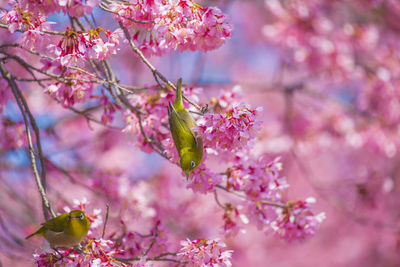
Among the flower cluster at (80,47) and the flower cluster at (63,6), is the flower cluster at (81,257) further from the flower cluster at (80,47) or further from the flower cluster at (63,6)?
the flower cluster at (63,6)

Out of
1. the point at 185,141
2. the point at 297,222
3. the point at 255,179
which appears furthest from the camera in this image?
the point at 297,222

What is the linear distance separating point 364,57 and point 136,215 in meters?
5.73

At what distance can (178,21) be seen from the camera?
5.83ft

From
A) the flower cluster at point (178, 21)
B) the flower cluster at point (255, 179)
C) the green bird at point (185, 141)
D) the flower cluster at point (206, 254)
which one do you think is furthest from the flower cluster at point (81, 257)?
the flower cluster at point (178, 21)

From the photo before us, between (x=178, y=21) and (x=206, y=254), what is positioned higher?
(x=178, y=21)

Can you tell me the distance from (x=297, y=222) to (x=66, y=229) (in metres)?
1.23

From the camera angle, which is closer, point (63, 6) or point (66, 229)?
point (63, 6)

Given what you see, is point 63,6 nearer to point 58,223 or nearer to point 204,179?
point 58,223

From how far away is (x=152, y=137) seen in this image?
217 cm

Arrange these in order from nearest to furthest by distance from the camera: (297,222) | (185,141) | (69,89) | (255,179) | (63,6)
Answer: (63,6)
(185,141)
(69,89)
(255,179)
(297,222)

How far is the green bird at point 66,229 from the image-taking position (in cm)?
172

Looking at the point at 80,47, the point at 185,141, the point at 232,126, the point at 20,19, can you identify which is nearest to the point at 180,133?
the point at 185,141

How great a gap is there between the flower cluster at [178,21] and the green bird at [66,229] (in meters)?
→ 0.86

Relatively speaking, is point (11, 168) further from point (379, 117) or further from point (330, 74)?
point (379, 117)
